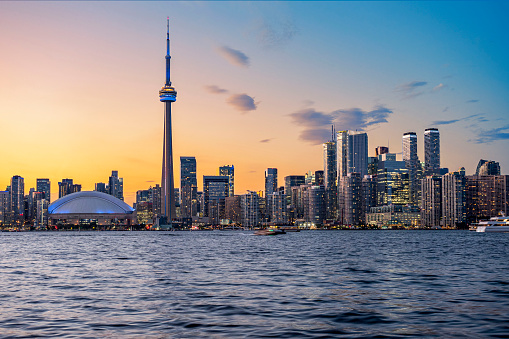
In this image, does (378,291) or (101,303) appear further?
(378,291)

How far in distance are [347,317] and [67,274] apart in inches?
1457

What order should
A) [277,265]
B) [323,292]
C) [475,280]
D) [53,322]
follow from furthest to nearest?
[277,265] → [475,280] → [323,292] → [53,322]

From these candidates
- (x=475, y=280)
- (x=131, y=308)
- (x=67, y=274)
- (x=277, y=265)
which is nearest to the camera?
(x=131, y=308)

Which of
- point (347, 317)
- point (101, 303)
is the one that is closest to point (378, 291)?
point (347, 317)

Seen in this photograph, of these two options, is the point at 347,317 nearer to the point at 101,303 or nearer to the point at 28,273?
the point at 101,303

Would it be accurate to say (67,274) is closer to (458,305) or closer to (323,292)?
(323,292)

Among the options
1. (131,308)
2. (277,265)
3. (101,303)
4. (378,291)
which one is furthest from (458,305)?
(277,265)

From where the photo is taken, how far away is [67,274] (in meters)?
57.7

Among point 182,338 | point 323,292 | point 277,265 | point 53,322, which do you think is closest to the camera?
point 182,338

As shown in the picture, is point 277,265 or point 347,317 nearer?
point 347,317

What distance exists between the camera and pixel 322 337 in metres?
25.3

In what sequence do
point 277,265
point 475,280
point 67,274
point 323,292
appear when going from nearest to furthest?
point 323,292 → point 475,280 → point 67,274 → point 277,265

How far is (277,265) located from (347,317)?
1467 inches

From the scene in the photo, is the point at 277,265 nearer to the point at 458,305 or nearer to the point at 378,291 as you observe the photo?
the point at 378,291
